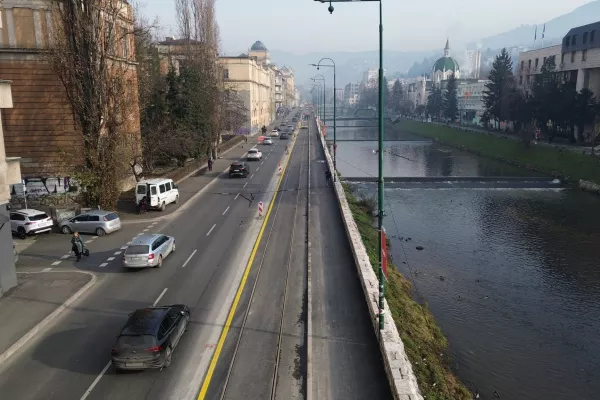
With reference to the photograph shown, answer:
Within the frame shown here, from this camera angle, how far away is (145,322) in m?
13.8

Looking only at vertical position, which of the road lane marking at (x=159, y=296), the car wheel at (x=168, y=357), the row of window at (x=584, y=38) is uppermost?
the row of window at (x=584, y=38)

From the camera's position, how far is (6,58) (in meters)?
33.6

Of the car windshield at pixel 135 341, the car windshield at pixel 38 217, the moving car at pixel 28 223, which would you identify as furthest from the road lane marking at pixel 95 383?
the car windshield at pixel 38 217

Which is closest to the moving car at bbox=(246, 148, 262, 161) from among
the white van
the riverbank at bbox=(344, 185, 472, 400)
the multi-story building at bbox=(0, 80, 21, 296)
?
the white van

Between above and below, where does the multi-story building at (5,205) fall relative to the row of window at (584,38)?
below

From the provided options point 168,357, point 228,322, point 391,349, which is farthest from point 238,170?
point 391,349

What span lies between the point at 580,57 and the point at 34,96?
7413cm

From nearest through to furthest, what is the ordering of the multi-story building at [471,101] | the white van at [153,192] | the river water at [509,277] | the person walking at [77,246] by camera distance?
the river water at [509,277]
the person walking at [77,246]
the white van at [153,192]
the multi-story building at [471,101]

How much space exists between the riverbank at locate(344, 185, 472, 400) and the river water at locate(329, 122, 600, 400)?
0.76 meters

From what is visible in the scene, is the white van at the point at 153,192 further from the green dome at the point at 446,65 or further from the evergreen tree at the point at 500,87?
the green dome at the point at 446,65

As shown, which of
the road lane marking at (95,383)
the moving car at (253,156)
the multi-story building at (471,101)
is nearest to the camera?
the road lane marking at (95,383)

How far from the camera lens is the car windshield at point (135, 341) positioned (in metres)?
13.1

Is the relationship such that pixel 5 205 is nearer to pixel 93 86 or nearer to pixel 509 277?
pixel 93 86

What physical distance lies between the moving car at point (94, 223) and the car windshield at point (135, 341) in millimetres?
16357
